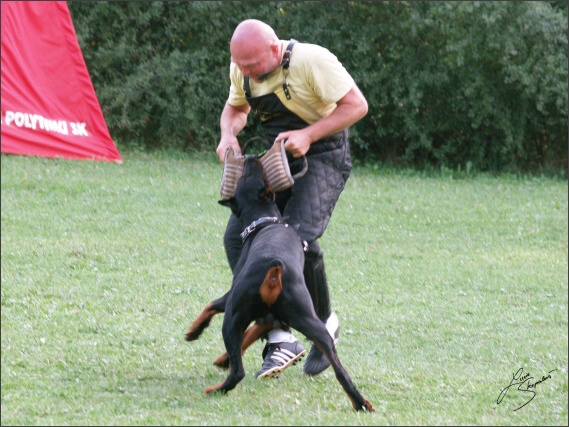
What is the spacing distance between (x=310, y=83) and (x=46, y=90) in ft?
26.1

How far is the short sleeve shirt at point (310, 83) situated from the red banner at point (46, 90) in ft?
24.7

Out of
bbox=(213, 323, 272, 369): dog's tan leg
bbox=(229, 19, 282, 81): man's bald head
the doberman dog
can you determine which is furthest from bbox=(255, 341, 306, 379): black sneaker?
bbox=(229, 19, 282, 81): man's bald head

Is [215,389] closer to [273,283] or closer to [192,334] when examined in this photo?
[192,334]

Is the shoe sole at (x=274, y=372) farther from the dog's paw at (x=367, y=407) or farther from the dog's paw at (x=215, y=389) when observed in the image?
the dog's paw at (x=367, y=407)

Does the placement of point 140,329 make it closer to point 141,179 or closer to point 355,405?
point 355,405

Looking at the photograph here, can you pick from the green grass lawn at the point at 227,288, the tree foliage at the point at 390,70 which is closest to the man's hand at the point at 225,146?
the green grass lawn at the point at 227,288

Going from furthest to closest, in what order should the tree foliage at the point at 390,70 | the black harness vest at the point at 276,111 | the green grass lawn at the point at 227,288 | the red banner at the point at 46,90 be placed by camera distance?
the tree foliage at the point at 390,70, the red banner at the point at 46,90, the black harness vest at the point at 276,111, the green grass lawn at the point at 227,288

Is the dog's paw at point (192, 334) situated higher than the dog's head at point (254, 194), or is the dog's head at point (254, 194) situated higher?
the dog's head at point (254, 194)

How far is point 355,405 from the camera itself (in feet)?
12.5

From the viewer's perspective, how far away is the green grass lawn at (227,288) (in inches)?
156

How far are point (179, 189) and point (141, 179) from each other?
2.26ft

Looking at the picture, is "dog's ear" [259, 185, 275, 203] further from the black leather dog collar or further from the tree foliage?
the tree foliage

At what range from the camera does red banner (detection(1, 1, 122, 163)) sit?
1133 cm

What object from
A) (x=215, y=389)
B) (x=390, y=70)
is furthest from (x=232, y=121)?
(x=390, y=70)
